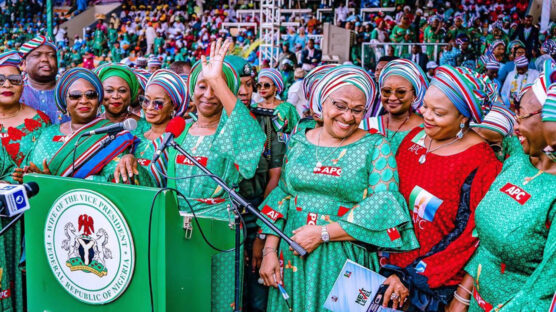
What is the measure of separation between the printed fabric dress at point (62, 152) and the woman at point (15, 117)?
0.27 m

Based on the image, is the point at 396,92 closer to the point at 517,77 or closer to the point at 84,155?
the point at 84,155

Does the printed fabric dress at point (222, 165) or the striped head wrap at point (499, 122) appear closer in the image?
the printed fabric dress at point (222, 165)

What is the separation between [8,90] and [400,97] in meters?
2.90

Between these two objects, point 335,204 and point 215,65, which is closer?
point 335,204

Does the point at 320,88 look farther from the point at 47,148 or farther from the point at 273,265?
the point at 47,148

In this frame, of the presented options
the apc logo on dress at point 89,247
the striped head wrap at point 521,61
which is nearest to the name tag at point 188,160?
the apc logo on dress at point 89,247

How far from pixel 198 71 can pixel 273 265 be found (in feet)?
4.38

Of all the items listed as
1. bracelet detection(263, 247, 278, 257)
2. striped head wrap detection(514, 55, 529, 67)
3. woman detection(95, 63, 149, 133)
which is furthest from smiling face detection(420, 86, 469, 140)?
striped head wrap detection(514, 55, 529, 67)

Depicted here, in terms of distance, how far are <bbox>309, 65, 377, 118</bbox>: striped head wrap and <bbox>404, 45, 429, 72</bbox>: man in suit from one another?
938 centimetres

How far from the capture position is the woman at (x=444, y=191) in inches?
110

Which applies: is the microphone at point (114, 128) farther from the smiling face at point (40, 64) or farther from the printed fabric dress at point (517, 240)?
the smiling face at point (40, 64)

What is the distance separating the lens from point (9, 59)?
4355 mm

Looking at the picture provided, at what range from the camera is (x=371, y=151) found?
2.98 m

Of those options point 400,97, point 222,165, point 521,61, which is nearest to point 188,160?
point 222,165
